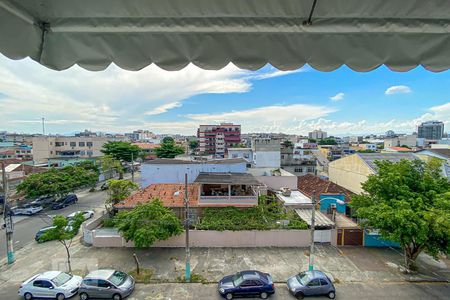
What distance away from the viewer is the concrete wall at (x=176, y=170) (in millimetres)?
18906

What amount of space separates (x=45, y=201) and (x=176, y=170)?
417 inches

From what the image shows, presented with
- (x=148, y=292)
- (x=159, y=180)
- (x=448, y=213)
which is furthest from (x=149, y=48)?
(x=159, y=180)

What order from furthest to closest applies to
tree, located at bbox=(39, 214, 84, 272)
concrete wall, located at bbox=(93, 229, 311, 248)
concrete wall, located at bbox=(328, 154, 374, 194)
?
concrete wall, located at bbox=(328, 154, 374, 194)
concrete wall, located at bbox=(93, 229, 311, 248)
tree, located at bbox=(39, 214, 84, 272)

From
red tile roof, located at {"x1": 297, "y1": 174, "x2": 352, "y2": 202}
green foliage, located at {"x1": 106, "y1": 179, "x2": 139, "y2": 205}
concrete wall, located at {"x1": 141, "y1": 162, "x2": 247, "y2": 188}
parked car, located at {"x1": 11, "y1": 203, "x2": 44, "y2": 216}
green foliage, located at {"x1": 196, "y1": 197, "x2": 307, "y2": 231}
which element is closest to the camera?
green foliage, located at {"x1": 196, "y1": 197, "x2": 307, "y2": 231}

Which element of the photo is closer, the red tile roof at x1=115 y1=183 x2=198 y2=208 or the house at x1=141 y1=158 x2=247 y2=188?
the red tile roof at x1=115 y1=183 x2=198 y2=208

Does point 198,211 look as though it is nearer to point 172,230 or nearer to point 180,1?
point 172,230

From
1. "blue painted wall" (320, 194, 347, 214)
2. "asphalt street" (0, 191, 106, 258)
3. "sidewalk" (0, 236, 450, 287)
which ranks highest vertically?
"blue painted wall" (320, 194, 347, 214)

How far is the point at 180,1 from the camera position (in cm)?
121

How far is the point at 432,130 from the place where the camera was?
69062 mm

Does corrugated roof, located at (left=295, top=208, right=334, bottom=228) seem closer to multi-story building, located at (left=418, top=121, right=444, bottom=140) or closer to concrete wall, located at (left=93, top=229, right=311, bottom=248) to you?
concrete wall, located at (left=93, top=229, right=311, bottom=248)

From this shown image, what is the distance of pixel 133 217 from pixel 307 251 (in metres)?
8.26

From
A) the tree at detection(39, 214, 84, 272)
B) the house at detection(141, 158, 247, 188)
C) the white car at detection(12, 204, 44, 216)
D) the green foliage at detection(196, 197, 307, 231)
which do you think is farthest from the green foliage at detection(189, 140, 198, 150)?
the tree at detection(39, 214, 84, 272)

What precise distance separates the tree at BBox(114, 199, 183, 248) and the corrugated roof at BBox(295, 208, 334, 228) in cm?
667

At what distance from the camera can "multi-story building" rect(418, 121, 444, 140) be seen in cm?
6812
